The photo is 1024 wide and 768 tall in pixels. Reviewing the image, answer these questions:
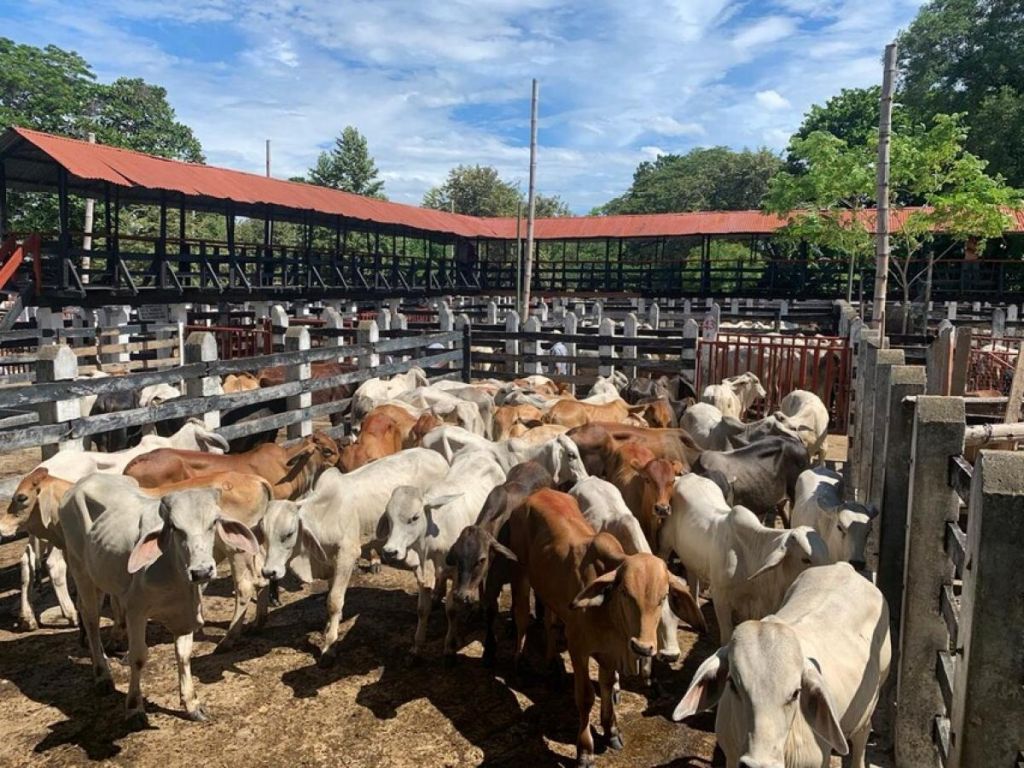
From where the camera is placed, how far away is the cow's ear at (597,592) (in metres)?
4.41

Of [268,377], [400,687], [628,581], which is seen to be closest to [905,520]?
[628,581]

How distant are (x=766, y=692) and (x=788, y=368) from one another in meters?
10.8

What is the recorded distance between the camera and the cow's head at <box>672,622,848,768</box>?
316 cm

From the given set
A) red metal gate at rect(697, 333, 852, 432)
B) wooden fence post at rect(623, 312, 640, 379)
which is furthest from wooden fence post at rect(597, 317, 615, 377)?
red metal gate at rect(697, 333, 852, 432)

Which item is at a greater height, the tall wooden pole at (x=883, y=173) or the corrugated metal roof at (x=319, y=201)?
the corrugated metal roof at (x=319, y=201)

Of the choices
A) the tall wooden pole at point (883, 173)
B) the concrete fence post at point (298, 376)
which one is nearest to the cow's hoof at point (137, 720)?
the concrete fence post at point (298, 376)

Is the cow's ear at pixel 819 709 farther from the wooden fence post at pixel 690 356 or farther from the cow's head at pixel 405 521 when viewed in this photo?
the wooden fence post at pixel 690 356

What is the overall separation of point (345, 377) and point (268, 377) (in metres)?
3.01

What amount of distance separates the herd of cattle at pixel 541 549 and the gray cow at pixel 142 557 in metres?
0.01

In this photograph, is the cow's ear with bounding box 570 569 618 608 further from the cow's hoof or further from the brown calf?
the brown calf

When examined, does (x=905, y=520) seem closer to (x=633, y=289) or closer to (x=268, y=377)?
(x=268, y=377)

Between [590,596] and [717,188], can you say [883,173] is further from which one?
[717,188]

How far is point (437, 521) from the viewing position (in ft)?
20.0

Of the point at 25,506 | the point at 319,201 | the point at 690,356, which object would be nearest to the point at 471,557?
the point at 25,506
